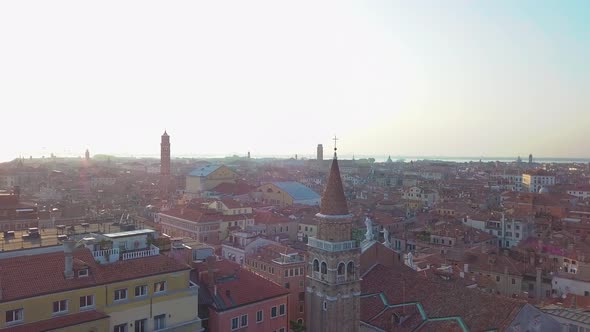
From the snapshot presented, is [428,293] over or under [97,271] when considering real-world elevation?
under

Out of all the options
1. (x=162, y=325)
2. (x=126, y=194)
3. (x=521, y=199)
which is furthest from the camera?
(x=126, y=194)

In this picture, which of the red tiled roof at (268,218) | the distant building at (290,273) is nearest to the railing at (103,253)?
the distant building at (290,273)

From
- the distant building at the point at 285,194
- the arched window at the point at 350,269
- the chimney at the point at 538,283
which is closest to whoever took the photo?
the arched window at the point at 350,269

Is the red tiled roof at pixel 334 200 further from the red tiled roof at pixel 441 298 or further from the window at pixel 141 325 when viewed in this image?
the window at pixel 141 325

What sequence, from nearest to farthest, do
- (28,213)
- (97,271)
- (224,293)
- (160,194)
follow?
1. (97,271)
2. (224,293)
3. (28,213)
4. (160,194)

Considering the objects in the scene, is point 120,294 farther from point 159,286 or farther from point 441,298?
point 441,298

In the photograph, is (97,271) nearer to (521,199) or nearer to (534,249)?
(534,249)

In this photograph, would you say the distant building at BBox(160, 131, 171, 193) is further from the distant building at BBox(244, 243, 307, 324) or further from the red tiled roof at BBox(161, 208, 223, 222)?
Result: the distant building at BBox(244, 243, 307, 324)

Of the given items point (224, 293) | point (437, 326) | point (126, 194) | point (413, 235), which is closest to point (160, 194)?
point (126, 194)
